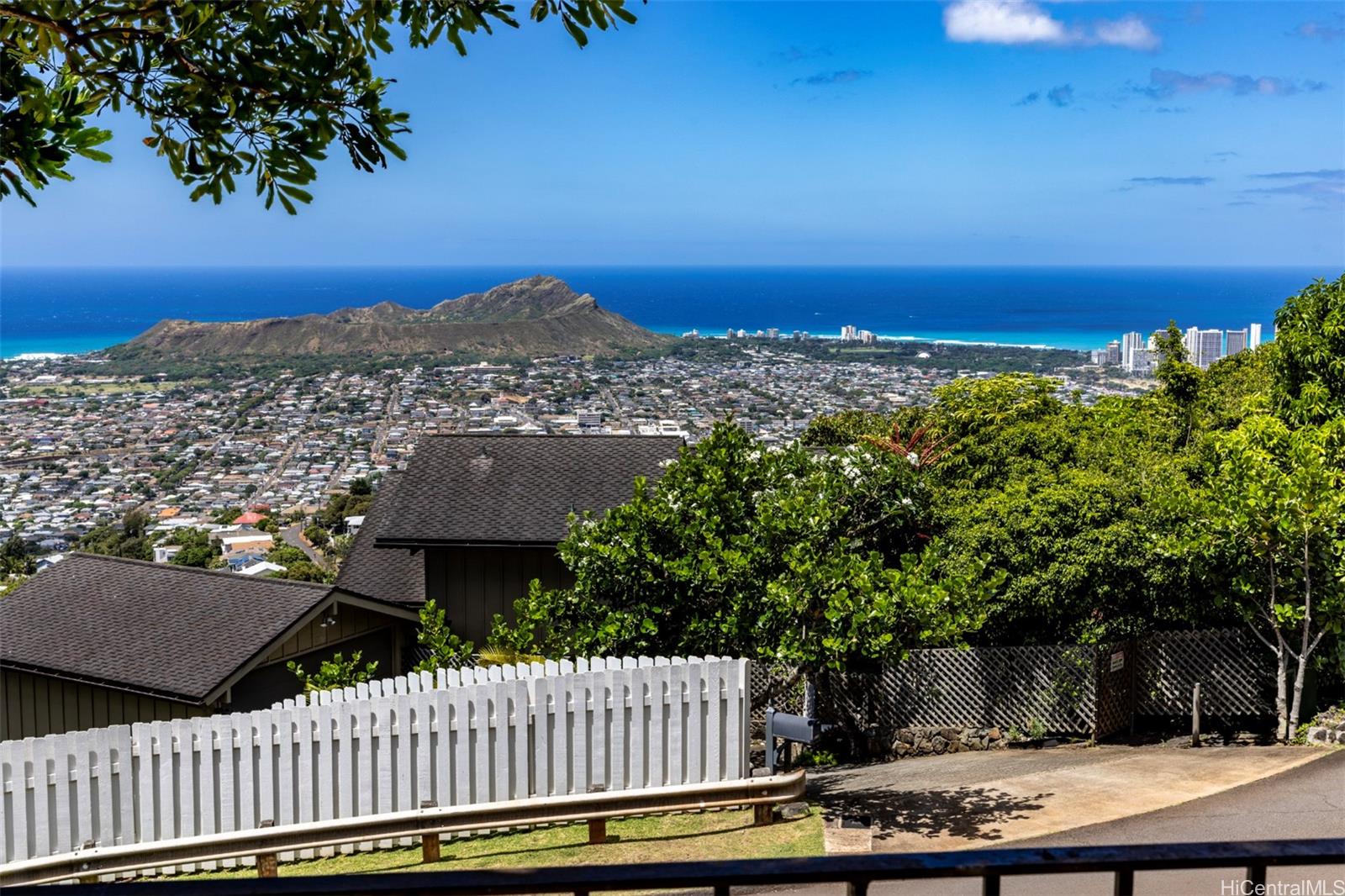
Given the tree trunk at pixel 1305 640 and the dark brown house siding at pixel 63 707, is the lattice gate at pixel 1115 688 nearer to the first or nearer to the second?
the tree trunk at pixel 1305 640

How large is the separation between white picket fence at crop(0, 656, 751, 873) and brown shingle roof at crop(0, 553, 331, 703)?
2086mm

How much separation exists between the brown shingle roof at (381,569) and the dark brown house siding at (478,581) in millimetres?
362

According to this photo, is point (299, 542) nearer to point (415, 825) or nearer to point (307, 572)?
point (307, 572)

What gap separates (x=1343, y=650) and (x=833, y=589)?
622cm

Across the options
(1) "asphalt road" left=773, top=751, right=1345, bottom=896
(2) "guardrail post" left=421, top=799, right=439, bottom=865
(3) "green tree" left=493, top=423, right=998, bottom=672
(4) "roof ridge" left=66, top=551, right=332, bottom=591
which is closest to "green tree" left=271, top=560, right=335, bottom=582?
(4) "roof ridge" left=66, top=551, right=332, bottom=591

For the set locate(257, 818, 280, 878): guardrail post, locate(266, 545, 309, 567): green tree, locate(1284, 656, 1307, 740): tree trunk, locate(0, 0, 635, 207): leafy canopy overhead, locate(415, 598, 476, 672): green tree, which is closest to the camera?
locate(0, 0, 635, 207): leafy canopy overhead

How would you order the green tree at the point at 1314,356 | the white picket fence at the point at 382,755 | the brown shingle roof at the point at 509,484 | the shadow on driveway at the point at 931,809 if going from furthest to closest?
the brown shingle roof at the point at 509,484 → the green tree at the point at 1314,356 → the shadow on driveway at the point at 931,809 → the white picket fence at the point at 382,755

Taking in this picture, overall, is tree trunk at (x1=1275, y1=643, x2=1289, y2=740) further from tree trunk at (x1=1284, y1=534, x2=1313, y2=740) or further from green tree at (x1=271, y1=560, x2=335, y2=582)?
green tree at (x1=271, y1=560, x2=335, y2=582)

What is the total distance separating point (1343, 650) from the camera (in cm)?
1282

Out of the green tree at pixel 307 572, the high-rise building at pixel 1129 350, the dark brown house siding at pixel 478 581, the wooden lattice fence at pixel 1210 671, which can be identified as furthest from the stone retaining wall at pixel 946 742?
the high-rise building at pixel 1129 350

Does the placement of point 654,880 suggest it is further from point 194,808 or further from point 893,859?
point 194,808

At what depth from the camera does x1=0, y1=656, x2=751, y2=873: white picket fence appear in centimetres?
904

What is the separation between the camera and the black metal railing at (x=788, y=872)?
219cm

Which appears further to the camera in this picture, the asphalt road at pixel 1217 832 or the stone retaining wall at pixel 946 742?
the stone retaining wall at pixel 946 742
